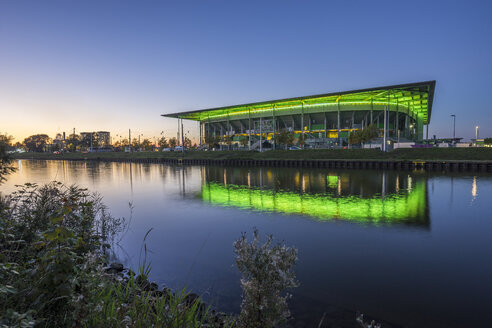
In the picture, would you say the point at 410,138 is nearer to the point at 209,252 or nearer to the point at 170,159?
the point at 170,159

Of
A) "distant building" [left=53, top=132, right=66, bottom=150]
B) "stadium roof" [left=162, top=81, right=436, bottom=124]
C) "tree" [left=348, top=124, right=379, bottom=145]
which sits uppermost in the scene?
"stadium roof" [left=162, top=81, right=436, bottom=124]

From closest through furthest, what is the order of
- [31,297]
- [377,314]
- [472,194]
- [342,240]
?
[31,297] → [377,314] → [342,240] → [472,194]

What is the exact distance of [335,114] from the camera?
82.8 meters

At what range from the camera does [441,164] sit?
39.6m

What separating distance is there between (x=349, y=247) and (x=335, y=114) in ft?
258

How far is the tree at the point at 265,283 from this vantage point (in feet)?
13.9

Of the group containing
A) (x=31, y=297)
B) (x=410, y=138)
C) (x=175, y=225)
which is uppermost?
(x=410, y=138)

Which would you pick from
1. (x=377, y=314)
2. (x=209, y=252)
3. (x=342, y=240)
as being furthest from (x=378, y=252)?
(x=209, y=252)

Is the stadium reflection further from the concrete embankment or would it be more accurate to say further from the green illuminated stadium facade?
the green illuminated stadium facade

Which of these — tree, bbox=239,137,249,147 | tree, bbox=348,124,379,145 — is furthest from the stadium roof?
tree, bbox=239,137,249,147

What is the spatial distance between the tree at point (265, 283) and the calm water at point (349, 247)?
1.82 metres

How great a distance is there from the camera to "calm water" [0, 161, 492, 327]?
6398 mm

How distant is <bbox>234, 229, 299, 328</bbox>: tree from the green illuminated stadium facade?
212 feet

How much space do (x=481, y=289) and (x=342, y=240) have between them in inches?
173
